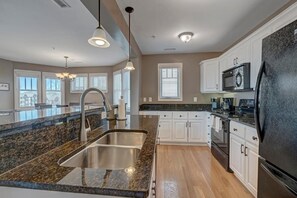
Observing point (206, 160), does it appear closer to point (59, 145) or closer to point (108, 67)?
point (59, 145)

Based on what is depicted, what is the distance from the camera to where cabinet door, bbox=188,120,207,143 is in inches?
177

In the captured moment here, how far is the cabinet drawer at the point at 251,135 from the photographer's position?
2.04 meters

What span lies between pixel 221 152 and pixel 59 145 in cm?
286

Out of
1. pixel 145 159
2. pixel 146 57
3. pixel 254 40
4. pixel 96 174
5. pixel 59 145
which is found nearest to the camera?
pixel 96 174

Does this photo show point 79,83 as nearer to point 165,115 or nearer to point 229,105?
point 165,115

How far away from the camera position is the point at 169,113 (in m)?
4.57

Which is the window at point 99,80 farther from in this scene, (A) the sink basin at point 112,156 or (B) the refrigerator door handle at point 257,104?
(B) the refrigerator door handle at point 257,104

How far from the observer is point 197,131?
14.8 feet

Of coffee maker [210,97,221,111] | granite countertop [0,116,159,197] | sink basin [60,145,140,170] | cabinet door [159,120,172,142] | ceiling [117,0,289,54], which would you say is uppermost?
ceiling [117,0,289,54]

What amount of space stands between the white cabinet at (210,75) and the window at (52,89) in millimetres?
5894

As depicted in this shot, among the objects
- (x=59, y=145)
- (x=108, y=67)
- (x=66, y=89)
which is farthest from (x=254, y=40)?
(x=66, y=89)

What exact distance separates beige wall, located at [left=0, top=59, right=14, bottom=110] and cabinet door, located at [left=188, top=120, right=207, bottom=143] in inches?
240

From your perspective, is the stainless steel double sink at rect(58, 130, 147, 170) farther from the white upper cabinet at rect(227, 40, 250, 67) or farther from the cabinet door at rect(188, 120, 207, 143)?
the cabinet door at rect(188, 120, 207, 143)

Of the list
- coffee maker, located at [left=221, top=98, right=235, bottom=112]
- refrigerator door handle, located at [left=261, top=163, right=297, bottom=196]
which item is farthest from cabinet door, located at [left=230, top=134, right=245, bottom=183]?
coffee maker, located at [left=221, top=98, right=235, bottom=112]
